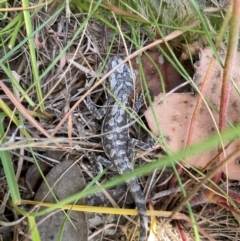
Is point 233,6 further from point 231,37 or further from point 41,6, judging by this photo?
point 41,6

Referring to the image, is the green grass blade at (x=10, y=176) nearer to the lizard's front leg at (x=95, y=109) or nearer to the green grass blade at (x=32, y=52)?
the green grass blade at (x=32, y=52)

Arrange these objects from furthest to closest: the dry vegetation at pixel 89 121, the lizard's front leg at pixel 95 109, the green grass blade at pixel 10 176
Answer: the lizard's front leg at pixel 95 109, the dry vegetation at pixel 89 121, the green grass blade at pixel 10 176

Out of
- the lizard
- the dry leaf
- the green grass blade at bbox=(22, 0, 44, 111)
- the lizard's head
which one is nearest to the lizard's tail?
the lizard

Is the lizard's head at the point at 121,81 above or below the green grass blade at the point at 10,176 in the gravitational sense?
above

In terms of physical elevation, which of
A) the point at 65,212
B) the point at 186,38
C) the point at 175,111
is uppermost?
the point at 186,38

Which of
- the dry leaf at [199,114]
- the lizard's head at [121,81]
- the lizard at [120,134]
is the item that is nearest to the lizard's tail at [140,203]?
the lizard at [120,134]

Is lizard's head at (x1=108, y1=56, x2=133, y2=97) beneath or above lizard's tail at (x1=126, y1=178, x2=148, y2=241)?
above

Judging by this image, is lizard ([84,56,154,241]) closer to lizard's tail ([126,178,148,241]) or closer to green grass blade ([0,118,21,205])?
lizard's tail ([126,178,148,241])

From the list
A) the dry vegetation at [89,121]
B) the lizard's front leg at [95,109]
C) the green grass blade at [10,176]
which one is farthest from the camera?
the lizard's front leg at [95,109]

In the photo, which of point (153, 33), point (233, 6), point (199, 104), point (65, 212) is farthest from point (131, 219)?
point (233, 6)
